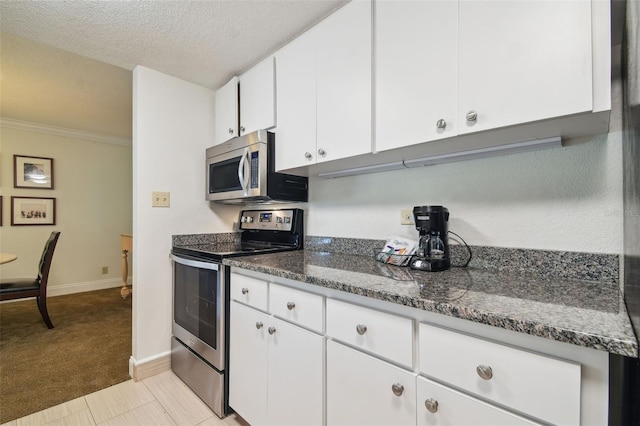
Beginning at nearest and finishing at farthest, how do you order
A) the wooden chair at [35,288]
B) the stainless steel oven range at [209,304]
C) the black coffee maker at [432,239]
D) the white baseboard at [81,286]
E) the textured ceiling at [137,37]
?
the black coffee maker at [432,239], the textured ceiling at [137,37], the stainless steel oven range at [209,304], the wooden chair at [35,288], the white baseboard at [81,286]

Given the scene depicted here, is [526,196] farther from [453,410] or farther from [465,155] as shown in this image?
[453,410]

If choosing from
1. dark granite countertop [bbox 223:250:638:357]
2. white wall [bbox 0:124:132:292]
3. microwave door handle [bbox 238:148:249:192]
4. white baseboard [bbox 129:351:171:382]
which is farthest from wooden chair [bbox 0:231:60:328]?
dark granite countertop [bbox 223:250:638:357]

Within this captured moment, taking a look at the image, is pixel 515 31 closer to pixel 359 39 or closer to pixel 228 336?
pixel 359 39

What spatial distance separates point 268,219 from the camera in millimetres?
2184

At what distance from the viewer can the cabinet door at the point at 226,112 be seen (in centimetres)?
206

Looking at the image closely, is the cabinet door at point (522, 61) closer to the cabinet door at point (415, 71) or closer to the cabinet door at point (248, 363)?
the cabinet door at point (415, 71)

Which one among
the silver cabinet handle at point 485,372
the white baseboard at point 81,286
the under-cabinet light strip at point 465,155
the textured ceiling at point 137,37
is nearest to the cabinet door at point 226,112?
the textured ceiling at point 137,37

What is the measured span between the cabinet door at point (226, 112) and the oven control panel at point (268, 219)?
2.03ft

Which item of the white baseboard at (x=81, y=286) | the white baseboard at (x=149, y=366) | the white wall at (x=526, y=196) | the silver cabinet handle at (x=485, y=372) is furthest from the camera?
the white baseboard at (x=81, y=286)

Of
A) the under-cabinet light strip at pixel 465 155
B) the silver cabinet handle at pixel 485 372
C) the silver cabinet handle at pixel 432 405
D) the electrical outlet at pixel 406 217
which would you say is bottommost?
the silver cabinet handle at pixel 432 405

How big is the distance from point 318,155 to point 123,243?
346cm

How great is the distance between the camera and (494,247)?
1246 mm

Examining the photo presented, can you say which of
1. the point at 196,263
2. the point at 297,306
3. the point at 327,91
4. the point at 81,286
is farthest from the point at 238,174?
the point at 81,286

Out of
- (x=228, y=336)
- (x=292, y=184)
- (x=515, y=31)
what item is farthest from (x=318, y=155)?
(x=228, y=336)
